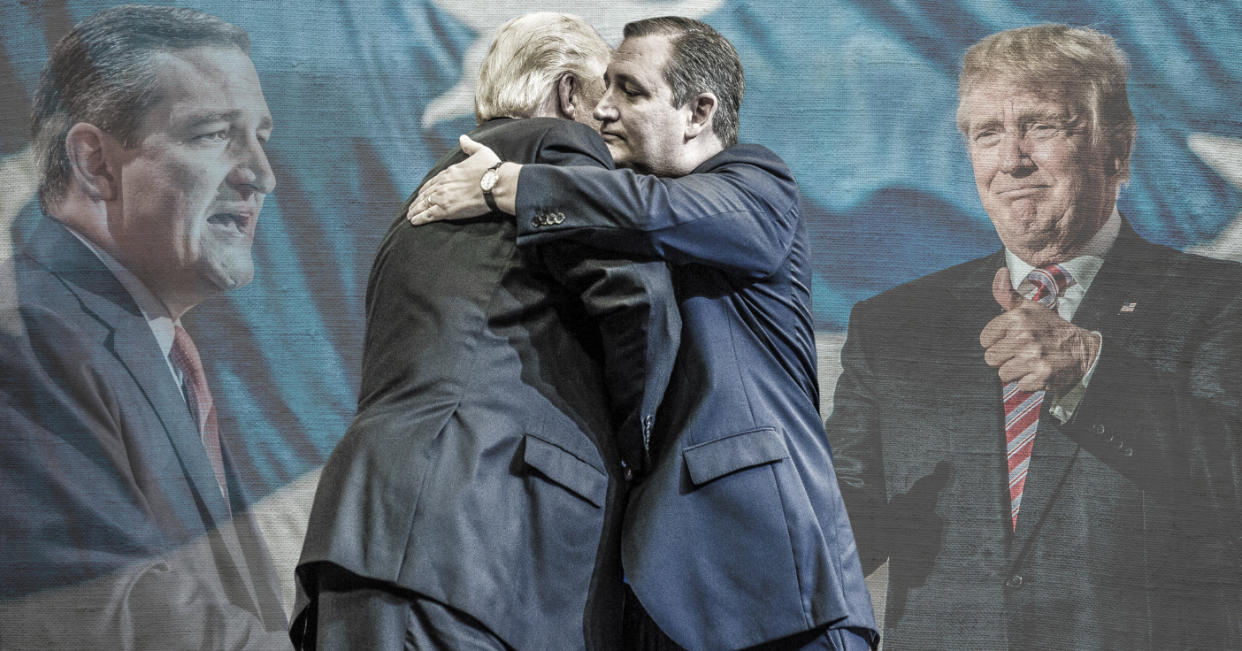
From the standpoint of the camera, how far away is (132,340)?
3.29 m

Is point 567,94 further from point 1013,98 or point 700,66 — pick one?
point 1013,98

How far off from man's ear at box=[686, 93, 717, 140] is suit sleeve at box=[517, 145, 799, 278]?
20 centimetres

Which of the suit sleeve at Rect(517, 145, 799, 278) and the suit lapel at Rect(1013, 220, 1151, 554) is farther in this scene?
the suit lapel at Rect(1013, 220, 1151, 554)

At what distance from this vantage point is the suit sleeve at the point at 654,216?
173 centimetres

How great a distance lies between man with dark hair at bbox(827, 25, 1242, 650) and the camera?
3.19 meters

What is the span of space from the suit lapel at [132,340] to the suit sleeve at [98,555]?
0.28 ft

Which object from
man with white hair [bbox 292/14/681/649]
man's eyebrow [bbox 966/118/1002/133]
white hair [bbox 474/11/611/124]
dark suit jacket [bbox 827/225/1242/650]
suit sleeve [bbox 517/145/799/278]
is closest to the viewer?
man with white hair [bbox 292/14/681/649]

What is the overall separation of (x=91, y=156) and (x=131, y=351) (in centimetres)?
63

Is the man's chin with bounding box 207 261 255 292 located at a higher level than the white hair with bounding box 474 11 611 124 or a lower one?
lower

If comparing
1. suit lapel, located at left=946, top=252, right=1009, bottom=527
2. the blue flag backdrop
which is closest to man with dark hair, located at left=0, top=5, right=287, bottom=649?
the blue flag backdrop

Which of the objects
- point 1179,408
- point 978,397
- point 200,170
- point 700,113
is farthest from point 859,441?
point 200,170

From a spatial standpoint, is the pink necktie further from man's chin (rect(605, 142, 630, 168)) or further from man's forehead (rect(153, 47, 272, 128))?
man's chin (rect(605, 142, 630, 168))

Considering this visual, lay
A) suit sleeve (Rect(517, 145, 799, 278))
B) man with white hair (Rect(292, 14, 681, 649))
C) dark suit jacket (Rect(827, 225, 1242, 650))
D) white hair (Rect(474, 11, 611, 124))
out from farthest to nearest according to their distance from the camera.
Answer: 1. dark suit jacket (Rect(827, 225, 1242, 650))
2. white hair (Rect(474, 11, 611, 124))
3. suit sleeve (Rect(517, 145, 799, 278))
4. man with white hair (Rect(292, 14, 681, 649))

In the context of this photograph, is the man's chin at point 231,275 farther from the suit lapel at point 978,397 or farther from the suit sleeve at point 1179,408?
the suit sleeve at point 1179,408
